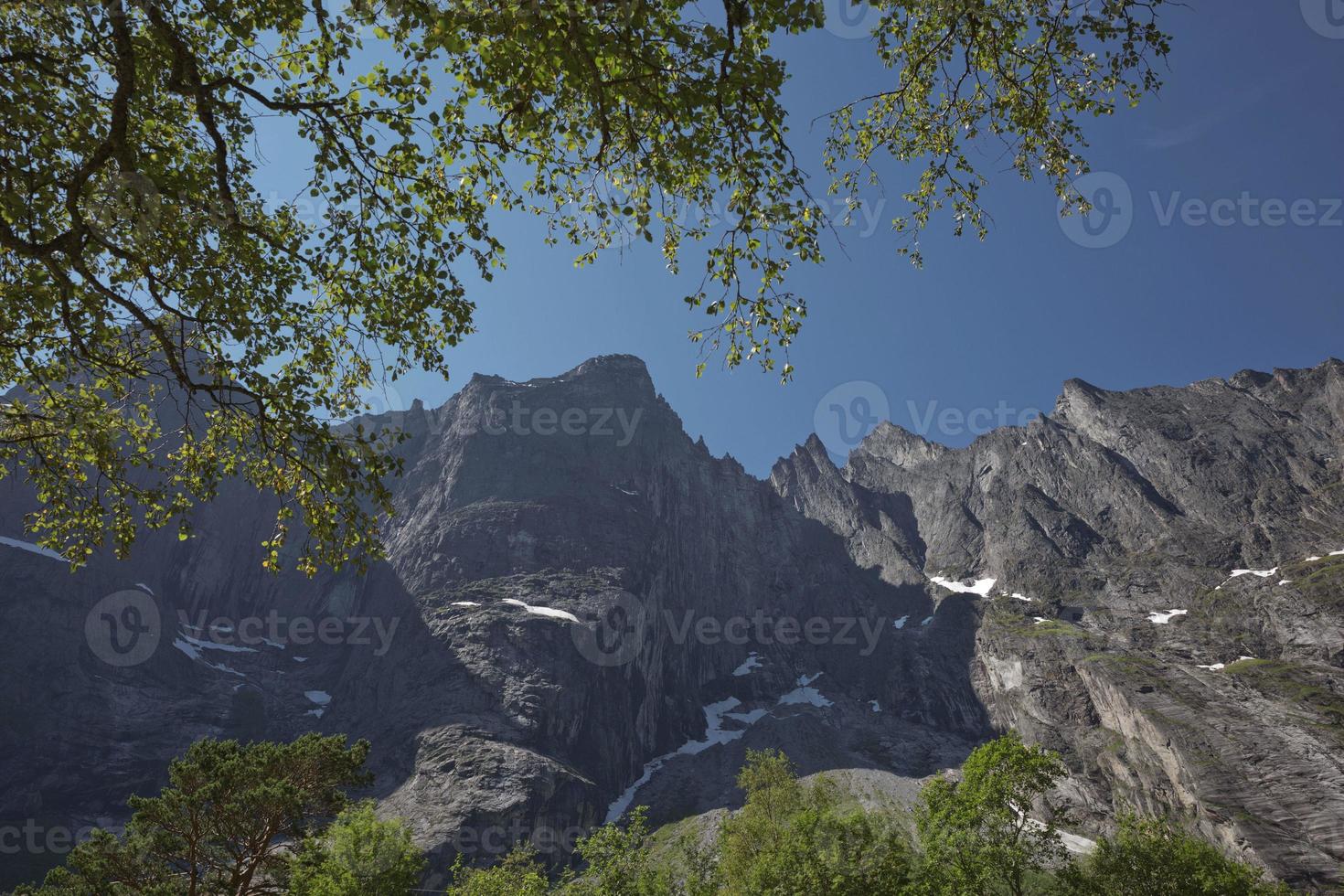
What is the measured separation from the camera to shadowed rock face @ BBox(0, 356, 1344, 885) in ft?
339

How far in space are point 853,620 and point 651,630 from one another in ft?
228

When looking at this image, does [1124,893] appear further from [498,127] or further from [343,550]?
[498,127]

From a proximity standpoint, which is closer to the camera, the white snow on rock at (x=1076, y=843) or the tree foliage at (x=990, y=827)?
the tree foliage at (x=990, y=827)

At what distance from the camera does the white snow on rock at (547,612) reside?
14162 cm

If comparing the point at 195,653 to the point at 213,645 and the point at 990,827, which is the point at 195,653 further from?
the point at 990,827

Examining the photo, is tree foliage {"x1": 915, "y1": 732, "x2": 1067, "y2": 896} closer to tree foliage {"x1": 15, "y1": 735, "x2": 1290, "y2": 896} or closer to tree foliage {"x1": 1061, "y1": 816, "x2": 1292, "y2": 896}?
tree foliage {"x1": 15, "y1": 735, "x2": 1290, "y2": 896}

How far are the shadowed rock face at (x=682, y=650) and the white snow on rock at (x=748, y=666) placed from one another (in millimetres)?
770

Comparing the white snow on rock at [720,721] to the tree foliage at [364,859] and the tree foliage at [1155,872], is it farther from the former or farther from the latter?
the tree foliage at [1155,872]

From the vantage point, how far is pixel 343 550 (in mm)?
8898

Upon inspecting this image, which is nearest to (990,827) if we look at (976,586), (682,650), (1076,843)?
(1076,843)

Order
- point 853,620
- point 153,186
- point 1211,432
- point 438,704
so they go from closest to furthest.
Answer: point 153,186 → point 438,704 → point 1211,432 → point 853,620

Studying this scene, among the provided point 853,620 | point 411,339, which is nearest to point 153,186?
point 411,339

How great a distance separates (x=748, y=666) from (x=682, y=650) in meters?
23.8

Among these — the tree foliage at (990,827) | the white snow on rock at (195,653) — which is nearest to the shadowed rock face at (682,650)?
the white snow on rock at (195,653)
